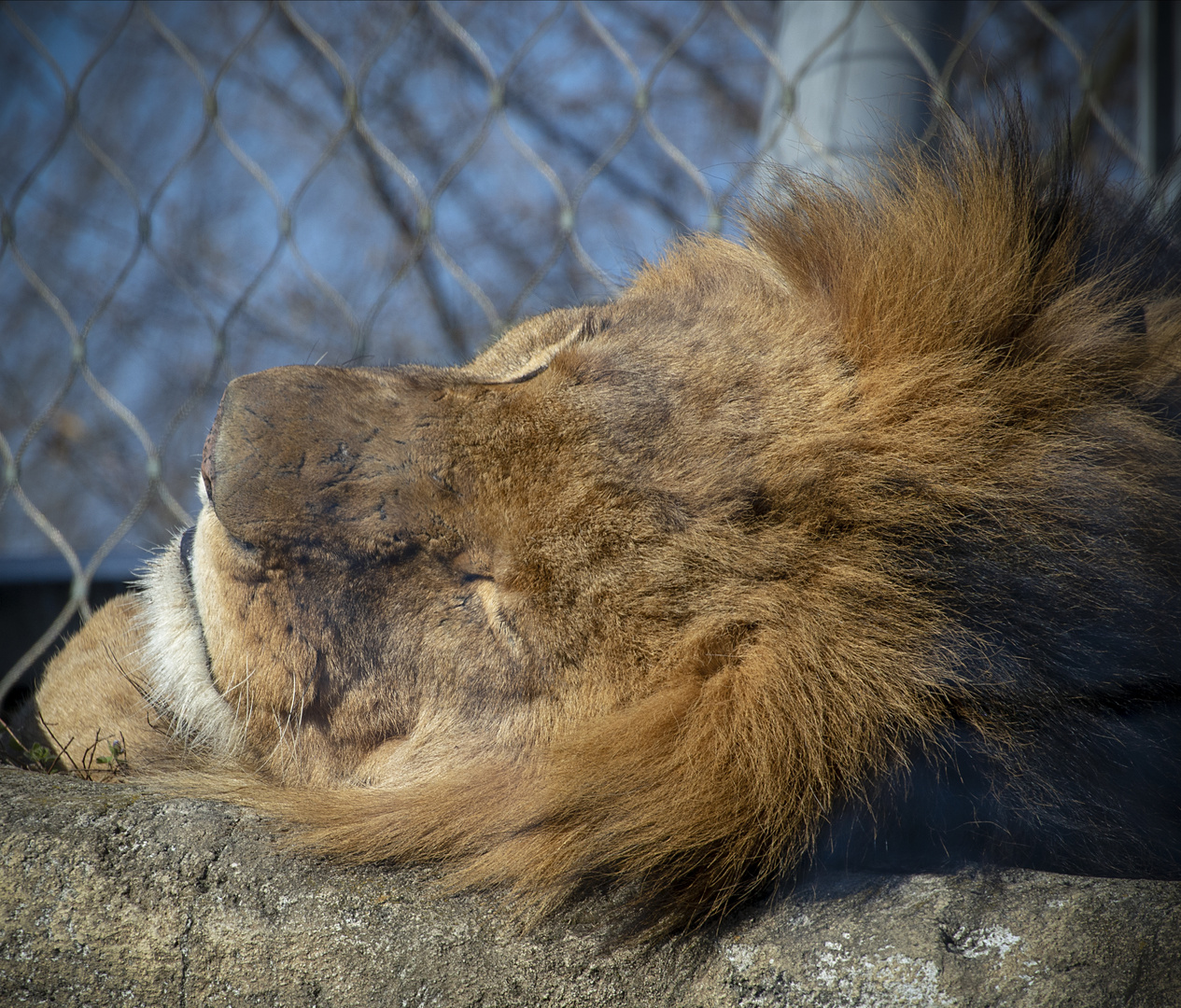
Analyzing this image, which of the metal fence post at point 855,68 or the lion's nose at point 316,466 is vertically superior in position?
the metal fence post at point 855,68

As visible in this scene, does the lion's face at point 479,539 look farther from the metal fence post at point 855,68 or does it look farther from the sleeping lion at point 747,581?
the metal fence post at point 855,68

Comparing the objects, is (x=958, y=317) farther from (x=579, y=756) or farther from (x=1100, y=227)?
(x=579, y=756)

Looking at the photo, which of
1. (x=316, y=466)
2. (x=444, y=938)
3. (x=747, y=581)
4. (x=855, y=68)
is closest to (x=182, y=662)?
(x=316, y=466)

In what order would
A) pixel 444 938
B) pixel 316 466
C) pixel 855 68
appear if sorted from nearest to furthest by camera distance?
1. pixel 444 938
2. pixel 316 466
3. pixel 855 68

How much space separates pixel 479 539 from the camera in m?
0.65

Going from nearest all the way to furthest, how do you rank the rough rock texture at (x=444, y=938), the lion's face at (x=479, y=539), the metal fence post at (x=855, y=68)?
1. the rough rock texture at (x=444, y=938)
2. the lion's face at (x=479, y=539)
3. the metal fence post at (x=855, y=68)

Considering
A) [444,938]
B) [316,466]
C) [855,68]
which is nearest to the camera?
[444,938]

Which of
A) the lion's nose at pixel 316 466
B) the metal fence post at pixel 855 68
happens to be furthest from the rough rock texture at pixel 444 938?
the metal fence post at pixel 855 68

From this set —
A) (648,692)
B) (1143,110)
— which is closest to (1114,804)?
(648,692)

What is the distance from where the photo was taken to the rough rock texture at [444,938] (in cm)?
50

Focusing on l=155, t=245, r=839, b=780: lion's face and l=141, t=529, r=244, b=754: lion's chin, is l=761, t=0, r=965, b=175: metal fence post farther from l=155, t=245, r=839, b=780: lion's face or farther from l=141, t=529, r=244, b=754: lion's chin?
l=141, t=529, r=244, b=754: lion's chin

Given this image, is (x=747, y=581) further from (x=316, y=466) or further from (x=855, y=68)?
(x=855, y=68)

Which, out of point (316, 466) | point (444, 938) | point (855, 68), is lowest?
point (444, 938)

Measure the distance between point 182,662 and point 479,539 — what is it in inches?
11.6
